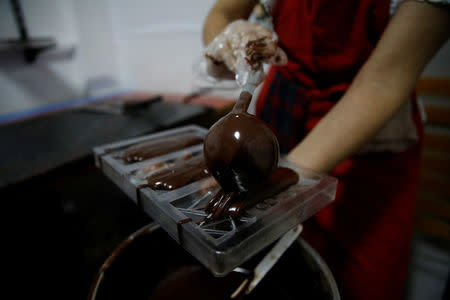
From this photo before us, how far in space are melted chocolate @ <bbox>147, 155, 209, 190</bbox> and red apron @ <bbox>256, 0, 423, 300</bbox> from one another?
1.58 feet

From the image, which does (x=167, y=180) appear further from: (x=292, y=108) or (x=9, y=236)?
(x=9, y=236)

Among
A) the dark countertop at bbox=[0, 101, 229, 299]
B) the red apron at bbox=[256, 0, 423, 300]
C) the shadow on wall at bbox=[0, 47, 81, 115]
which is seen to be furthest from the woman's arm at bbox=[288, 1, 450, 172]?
the shadow on wall at bbox=[0, 47, 81, 115]

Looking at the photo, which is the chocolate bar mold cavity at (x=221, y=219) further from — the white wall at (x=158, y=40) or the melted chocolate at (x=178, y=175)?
the white wall at (x=158, y=40)

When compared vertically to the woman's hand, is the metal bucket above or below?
below

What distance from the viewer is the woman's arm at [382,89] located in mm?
623

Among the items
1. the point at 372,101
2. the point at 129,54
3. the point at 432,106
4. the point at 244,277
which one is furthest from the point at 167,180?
the point at 129,54

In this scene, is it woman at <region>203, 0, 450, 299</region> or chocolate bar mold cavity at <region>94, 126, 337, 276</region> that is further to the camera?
woman at <region>203, 0, 450, 299</region>

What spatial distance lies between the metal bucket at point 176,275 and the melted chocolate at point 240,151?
0.27 m

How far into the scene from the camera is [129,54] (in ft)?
8.52

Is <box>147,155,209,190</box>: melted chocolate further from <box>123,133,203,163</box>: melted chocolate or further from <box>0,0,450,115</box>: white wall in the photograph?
<box>0,0,450,115</box>: white wall

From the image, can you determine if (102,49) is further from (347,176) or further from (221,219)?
(221,219)

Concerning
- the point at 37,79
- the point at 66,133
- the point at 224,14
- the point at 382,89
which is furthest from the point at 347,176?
the point at 37,79

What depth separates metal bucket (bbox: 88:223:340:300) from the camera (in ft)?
1.92

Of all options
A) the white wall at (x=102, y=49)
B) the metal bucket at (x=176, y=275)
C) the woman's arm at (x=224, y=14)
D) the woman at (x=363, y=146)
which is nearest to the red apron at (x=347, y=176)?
the woman at (x=363, y=146)
